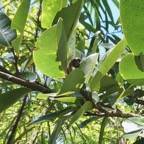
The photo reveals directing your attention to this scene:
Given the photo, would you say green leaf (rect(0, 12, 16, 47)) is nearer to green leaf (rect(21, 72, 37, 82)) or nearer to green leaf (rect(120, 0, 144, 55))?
green leaf (rect(21, 72, 37, 82))

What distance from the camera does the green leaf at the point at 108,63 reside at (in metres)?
0.48

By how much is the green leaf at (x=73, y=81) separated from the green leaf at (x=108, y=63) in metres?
0.04

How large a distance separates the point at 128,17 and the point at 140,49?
0.05 metres

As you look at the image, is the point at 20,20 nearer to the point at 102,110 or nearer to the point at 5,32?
the point at 5,32

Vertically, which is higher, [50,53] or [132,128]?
[50,53]

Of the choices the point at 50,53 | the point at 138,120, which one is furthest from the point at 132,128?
the point at 50,53

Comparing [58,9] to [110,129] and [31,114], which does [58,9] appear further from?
[110,129]

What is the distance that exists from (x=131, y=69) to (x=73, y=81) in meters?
0.07

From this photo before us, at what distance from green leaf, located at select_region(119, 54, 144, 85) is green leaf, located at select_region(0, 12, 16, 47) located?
0.19 metres

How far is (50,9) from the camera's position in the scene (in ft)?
1.71

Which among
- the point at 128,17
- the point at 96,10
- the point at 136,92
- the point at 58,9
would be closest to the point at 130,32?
the point at 128,17

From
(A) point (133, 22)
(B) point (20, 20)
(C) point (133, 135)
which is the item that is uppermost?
(B) point (20, 20)

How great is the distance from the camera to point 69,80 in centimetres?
46

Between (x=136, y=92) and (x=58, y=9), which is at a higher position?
(x=58, y=9)
